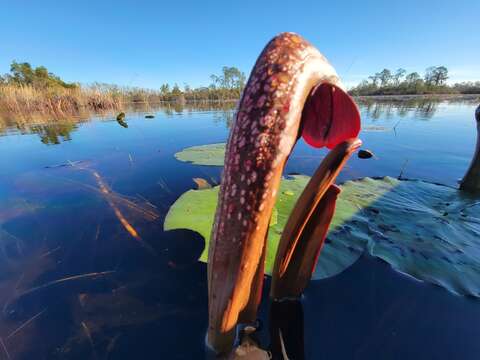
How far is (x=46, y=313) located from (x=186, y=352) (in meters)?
1.10

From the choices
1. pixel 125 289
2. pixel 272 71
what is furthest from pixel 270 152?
pixel 125 289

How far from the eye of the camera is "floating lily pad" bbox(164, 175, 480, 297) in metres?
1.83

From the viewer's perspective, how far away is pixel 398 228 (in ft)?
7.73

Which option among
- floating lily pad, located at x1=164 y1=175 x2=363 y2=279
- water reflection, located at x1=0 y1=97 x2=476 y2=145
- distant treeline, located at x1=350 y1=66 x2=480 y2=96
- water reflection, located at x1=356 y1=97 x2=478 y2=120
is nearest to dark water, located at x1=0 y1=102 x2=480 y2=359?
floating lily pad, located at x1=164 y1=175 x2=363 y2=279

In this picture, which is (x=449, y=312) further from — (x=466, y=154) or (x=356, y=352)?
(x=466, y=154)

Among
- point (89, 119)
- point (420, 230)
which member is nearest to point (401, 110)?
point (420, 230)

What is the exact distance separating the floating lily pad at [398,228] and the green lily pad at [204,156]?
1.71m

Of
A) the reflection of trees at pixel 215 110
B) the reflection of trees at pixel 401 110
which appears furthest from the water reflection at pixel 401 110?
the reflection of trees at pixel 215 110

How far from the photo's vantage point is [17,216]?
9.09 ft

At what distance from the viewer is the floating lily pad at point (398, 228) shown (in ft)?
6.02

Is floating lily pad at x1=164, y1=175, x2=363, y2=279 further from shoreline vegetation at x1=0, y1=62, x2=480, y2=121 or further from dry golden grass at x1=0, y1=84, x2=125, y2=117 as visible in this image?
dry golden grass at x1=0, y1=84, x2=125, y2=117

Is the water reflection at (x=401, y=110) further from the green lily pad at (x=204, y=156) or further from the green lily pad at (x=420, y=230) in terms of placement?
A: the green lily pad at (x=420, y=230)

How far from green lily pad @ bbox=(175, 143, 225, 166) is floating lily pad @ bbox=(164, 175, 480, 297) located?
171 centimetres

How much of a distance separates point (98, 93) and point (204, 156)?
79.6 ft
